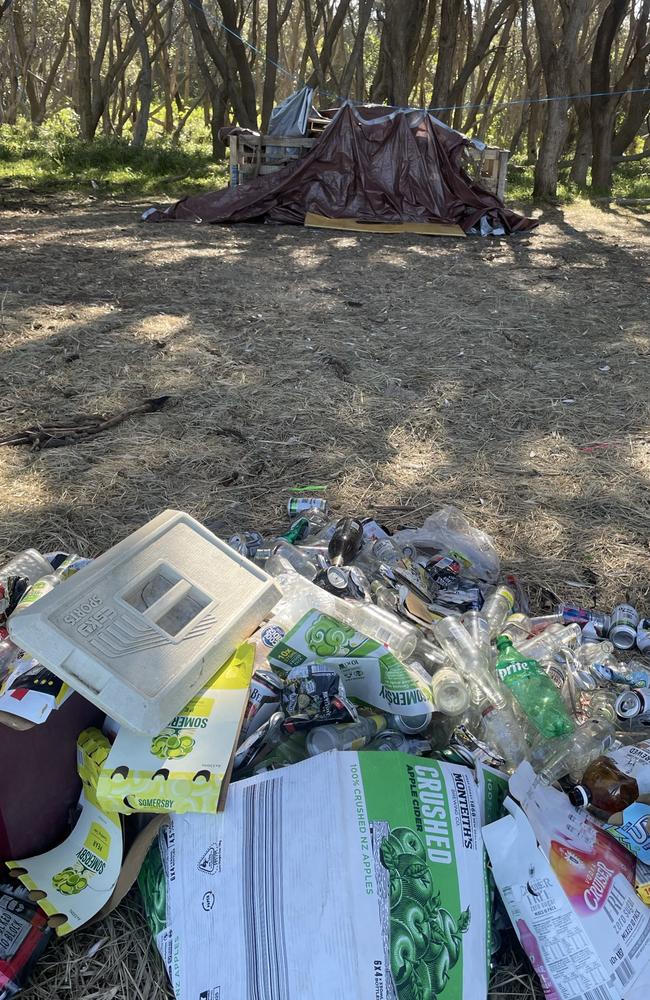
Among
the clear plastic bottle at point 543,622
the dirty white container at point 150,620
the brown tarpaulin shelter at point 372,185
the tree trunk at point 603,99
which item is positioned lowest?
the clear plastic bottle at point 543,622

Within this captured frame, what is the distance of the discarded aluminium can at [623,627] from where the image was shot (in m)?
2.36

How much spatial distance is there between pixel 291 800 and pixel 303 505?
64.4 inches

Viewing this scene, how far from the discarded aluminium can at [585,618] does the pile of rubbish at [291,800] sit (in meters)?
0.44

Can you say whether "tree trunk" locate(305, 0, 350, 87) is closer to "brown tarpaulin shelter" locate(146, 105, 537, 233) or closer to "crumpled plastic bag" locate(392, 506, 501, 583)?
"brown tarpaulin shelter" locate(146, 105, 537, 233)

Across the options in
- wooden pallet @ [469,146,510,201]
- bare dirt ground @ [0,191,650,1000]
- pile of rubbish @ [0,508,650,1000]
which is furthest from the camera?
wooden pallet @ [469,146,510,201]

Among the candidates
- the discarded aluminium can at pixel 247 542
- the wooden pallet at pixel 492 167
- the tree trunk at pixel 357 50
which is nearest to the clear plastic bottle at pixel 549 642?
the discarded aluminium can at pixel 247 542

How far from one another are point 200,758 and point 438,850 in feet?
1.70

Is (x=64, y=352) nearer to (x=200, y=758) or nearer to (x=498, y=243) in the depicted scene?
(x=200, y=758)

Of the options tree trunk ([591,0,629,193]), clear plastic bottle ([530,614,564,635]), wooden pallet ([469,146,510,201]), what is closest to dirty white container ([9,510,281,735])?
clear plastic bottle ([530,614,564,635])

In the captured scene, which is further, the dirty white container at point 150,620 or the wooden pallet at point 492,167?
the wooden pallet at point 492,167

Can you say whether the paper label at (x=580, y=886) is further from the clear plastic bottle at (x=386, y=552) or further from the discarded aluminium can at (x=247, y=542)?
the discarded aluminium can at (x=247, y=542)

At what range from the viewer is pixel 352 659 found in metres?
1.81

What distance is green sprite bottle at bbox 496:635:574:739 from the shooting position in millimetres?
1899

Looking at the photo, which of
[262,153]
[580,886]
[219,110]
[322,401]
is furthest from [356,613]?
[219,110]
